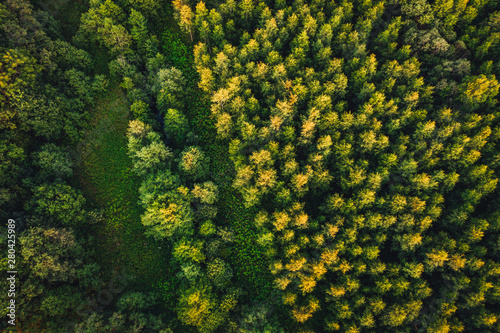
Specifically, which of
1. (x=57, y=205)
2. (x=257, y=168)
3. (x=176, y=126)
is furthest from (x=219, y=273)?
(x=57, y=205)

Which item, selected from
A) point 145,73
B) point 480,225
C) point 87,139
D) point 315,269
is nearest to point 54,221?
point 87,139

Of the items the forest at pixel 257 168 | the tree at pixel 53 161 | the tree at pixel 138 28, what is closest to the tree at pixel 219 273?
the forest at pixel 257 168

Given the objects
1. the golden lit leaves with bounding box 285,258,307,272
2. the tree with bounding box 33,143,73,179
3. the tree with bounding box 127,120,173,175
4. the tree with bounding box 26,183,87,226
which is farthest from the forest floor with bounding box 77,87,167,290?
the golden lit leaves with bounding box 285,258,307,272

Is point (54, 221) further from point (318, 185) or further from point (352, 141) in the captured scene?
point (352, 141)

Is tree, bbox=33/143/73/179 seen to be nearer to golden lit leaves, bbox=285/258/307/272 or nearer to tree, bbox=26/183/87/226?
tree, bbox=26/183/87/226

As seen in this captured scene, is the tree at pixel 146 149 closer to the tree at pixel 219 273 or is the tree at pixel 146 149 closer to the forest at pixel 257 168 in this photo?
the forest at pixel 257 168

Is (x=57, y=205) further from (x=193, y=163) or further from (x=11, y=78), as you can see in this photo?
(x=193, y=163)
